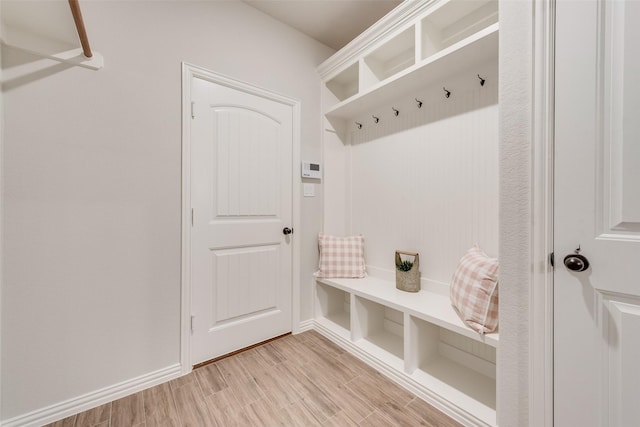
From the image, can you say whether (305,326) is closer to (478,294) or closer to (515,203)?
(478,294)

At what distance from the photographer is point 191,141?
5.48 feet

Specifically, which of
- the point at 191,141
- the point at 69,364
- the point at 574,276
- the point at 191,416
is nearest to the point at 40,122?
the point at 191,141

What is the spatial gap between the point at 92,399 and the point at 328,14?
2996 mm

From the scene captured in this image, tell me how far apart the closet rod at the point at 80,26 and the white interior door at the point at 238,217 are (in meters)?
0.53

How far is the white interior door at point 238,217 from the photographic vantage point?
67.7 inches

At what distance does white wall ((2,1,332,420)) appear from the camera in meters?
1.21

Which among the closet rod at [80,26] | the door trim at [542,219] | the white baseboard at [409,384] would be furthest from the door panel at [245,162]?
the door trim at [542,219]

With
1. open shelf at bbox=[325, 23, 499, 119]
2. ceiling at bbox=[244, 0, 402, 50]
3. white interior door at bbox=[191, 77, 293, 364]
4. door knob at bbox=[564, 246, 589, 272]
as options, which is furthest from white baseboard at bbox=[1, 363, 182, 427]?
ceiling at bbox=[244, 0, 402, 50]

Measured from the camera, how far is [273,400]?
4.64 ft

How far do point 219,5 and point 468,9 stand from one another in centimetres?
168

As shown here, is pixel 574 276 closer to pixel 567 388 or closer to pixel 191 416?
pixel 567 388

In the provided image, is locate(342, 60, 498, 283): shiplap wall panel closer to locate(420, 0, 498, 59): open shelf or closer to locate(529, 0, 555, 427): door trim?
locate(420, 0, 498, 59): open shelf

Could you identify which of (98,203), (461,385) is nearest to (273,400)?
(461,385)

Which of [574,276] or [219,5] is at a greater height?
[219,5]
